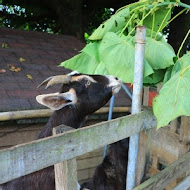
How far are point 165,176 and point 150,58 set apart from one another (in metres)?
0.84

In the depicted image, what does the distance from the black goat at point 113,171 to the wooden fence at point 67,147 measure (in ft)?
2.03

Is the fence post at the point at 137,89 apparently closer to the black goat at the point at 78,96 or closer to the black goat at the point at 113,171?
the black goat at the point at 113,171

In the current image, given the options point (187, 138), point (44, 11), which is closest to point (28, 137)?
point (187, 138)

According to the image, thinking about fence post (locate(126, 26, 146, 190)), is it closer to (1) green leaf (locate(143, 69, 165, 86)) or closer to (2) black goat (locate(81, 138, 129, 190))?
(1) green leaf (locate(143, 69, 165, 86))

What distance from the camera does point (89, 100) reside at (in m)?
2.52

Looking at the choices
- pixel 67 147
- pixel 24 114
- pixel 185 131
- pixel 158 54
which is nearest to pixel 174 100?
pixel 158 54

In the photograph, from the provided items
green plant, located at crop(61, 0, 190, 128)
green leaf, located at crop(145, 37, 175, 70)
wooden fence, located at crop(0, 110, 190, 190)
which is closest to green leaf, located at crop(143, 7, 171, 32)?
green plant, located at crop(61, 0, 190, 128)

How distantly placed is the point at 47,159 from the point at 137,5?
1.19 m

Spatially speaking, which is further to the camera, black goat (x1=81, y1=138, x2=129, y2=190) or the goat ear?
black goat (x1=81, y1=138, x2=129, y2=190)

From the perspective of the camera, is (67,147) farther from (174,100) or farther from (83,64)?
(83,64)

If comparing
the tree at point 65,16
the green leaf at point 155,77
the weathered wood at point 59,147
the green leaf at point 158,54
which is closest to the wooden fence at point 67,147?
the weathered wood at point 59,147

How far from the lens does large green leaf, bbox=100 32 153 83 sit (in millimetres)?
1498

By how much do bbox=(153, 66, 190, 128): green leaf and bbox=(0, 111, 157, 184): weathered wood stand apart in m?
0.21

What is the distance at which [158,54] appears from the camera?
61.7 inches
